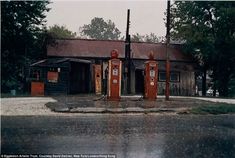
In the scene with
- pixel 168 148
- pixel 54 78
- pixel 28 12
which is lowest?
pixel 168 148

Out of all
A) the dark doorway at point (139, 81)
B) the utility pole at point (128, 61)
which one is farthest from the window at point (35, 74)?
the dark doorway at point (139, 81)

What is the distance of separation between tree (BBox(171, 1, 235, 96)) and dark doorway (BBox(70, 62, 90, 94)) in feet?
37.1

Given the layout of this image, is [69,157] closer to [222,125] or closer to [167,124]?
[167,124]

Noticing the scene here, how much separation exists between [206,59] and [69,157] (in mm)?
33149

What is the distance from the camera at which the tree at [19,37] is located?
33.5 m

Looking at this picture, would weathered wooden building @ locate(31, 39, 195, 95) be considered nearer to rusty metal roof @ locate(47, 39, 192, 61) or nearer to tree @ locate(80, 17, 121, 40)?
rusty metal roof @ locate(47, 39, 192, 61)

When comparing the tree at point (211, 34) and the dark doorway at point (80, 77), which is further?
the tree at point (211, 34)

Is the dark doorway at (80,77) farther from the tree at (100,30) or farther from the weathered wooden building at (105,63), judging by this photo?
the tree at (100,30)

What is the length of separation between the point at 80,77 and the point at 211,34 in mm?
14126

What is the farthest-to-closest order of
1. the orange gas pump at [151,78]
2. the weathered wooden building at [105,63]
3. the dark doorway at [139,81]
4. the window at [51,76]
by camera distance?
the dark doorway at [139,81] → the weathered wooden building at [105,63] → the window at [51,76] → the orange gas pump at [151,78]

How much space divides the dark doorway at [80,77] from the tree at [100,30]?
75593 mm

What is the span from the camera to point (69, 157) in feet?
22.0

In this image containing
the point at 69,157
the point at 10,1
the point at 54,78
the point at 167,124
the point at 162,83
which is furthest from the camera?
the point at 162,83

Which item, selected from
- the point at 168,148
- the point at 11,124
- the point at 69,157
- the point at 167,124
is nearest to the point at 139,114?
the point at 167,124
